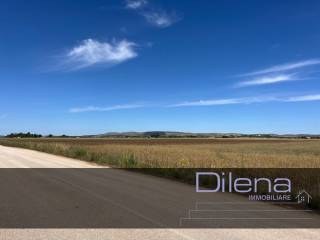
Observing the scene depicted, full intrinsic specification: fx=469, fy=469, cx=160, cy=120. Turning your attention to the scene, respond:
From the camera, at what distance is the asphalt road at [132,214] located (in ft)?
23.9

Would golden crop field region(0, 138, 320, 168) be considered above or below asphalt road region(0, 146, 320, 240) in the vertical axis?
above

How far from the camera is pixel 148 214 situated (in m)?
8.90

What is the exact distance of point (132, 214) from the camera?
8891 millimetres
